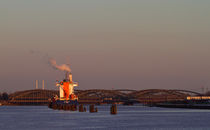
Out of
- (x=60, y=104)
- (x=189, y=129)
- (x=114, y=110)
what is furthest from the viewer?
(x=60, y=104)

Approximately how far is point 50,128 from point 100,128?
689 centimetres

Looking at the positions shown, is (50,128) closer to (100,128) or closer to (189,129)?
(100,128)

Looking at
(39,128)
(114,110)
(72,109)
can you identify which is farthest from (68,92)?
(39,128)

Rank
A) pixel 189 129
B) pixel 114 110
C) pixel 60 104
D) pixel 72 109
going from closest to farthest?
pixel 189 129
pixel 114 110
pixel 72 109
pixel 60 104

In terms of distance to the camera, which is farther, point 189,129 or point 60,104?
point 60,104

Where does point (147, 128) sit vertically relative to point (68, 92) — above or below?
below

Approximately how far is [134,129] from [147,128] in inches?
88.3

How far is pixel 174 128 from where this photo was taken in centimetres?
6694

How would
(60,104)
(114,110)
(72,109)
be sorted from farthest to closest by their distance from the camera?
(60,104)
(72,109)
(114,110)

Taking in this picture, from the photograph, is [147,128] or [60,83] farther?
[60,83]

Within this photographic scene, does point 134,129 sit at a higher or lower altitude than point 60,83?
lower

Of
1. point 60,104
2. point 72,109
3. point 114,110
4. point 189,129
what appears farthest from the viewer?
point 60,104

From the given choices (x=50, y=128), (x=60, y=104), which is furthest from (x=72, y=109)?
(x=50, y=128)

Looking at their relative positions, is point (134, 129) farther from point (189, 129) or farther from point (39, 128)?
point (39, 128)
